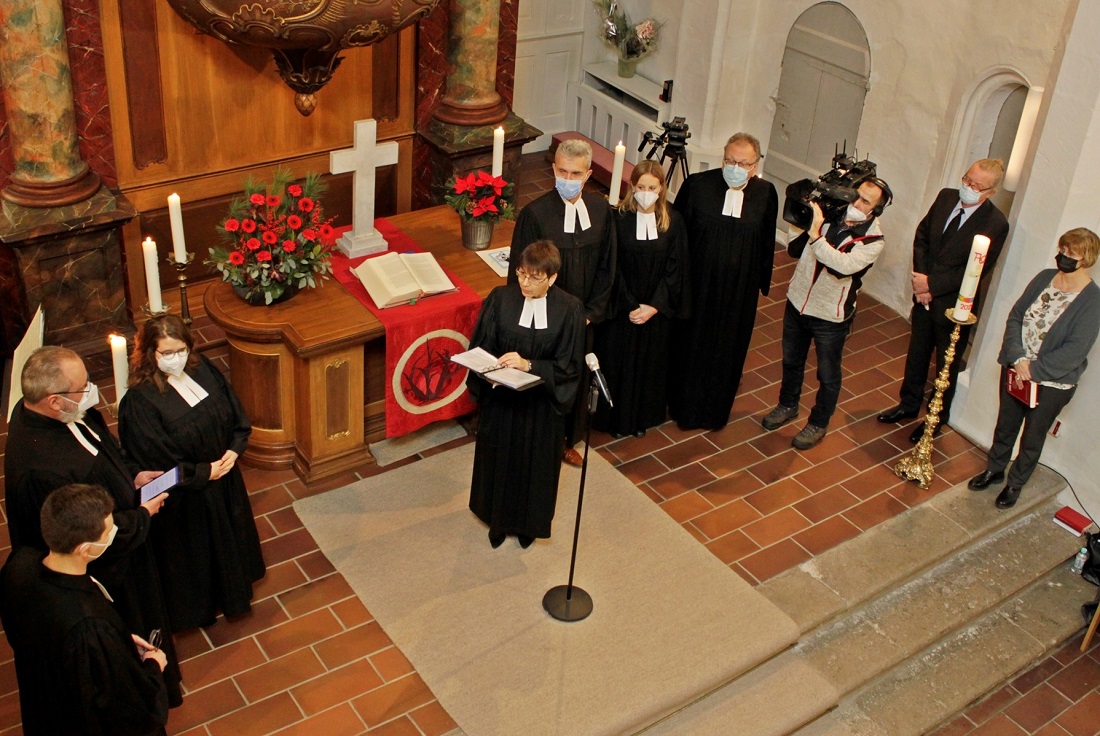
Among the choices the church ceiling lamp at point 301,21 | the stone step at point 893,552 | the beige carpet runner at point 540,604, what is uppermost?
the church ceiling lamp at point 301,21

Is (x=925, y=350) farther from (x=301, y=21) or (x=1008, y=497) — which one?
(x=301, y=21)

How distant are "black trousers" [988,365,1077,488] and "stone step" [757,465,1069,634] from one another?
208 millimetres

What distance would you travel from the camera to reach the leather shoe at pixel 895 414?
25.7 feet

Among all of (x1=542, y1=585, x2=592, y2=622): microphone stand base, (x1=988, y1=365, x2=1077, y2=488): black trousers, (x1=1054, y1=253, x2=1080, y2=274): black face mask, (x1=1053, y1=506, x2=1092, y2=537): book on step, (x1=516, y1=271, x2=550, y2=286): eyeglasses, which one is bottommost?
(x1=1053, y1=506, x2=1092, y2=537): book on step

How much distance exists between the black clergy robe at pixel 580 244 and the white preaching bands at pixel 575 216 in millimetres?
20

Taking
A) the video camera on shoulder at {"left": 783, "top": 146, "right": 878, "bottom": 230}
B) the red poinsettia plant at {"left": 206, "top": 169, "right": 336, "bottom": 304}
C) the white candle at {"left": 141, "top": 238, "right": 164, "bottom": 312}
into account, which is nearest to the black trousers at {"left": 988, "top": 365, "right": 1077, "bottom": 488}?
the video camera on shoulder at {"left": 783, "top": 146, "right": 878, "bottom": 230}

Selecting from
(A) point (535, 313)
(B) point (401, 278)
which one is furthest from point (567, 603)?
(B) point (401, 278)

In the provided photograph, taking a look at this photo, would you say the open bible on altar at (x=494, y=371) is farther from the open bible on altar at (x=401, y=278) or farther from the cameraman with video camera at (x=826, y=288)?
the cameraman with video camera at (x=826, y=288)

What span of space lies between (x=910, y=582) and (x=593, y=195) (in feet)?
9.14

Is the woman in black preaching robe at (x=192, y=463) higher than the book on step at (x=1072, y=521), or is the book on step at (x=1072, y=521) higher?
the woman in black preaching robe at (x=192, y=463)

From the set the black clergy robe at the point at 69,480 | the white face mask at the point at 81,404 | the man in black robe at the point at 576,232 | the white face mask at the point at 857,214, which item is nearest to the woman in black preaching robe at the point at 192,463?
the black clergy robe at the point at 69,480

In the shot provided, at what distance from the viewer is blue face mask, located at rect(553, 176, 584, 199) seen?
6418 mm

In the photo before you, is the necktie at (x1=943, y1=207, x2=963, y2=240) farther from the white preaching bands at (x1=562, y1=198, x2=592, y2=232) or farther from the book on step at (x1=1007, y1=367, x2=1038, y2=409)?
the white preaching bands at (x1=562, y1=198, x2=592, y2=232)

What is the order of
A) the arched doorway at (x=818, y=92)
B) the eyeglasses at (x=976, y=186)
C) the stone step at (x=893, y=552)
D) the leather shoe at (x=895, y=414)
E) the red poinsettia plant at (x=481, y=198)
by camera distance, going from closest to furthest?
1. the stone step at (x=893, y=552)
2. the eyeglasses at (x=976, y=186)
3. the red poinsettia plant at (x=481, y=198)
4. the leather shoe at (x=895, y=414)
5. the arched doorway at (x=818, y=92)
